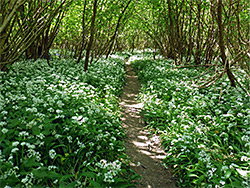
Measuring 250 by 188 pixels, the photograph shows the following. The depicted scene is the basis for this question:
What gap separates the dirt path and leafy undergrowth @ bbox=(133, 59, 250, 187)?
0.20 meters

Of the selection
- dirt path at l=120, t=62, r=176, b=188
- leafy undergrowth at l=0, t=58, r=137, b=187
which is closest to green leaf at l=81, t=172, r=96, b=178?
Answer: leafy undergrowth at l=0, t=58, r=137, b=187

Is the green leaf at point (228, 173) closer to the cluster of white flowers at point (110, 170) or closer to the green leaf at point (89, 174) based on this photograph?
the cluster of white flowers at point (110, 170)

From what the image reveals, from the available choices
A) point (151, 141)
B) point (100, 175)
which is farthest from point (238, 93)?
point (100, 175)

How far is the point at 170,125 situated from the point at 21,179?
328 cm

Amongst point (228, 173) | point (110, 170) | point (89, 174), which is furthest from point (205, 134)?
point (89, 174)

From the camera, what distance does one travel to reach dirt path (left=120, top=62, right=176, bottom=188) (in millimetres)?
3319

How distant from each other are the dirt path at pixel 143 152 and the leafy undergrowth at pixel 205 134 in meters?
0.20

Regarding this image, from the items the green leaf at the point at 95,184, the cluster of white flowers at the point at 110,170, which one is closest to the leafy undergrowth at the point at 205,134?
the cluster of white flowers at the point at 110,170

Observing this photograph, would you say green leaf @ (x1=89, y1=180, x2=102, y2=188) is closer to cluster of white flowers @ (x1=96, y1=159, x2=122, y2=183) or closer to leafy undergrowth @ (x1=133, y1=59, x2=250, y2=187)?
cluster of white flowers @ (x1=96, y1=159, x2=122, y2=183)

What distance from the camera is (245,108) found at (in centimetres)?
486

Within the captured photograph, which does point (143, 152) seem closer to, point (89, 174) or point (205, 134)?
point (205, 134)

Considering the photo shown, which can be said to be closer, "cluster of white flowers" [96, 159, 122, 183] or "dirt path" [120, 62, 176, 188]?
"cluster of white flowers" [96, 159, 122, 183]

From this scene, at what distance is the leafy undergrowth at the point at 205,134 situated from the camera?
3.11 metres

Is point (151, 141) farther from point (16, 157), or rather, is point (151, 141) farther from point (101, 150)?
point (16, 157)
